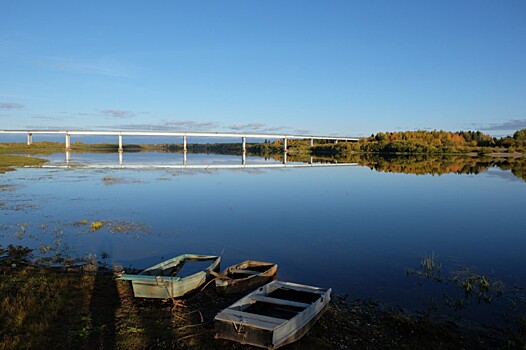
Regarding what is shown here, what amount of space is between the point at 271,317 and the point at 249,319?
51cm

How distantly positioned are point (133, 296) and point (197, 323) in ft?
8.23

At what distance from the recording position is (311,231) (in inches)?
741

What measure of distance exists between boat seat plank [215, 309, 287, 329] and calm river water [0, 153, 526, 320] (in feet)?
14.1

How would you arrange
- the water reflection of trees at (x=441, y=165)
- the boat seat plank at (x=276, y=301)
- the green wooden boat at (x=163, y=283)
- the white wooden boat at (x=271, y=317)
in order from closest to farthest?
the white wooden boat at (x=271, y=317)
the boat seat plank at (x=276, y=301)
the green wooden boat at (x=163, y=283)
the water reflection of trees at (x=441, y=165)

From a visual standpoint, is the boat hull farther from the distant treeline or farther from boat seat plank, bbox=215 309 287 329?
the distant treeline

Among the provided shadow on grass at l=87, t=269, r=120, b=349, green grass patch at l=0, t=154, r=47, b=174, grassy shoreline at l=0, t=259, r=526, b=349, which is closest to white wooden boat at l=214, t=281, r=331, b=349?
grassy shoreline at l=0, t=259, r=526, b=349

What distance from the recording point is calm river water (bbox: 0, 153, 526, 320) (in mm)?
12664

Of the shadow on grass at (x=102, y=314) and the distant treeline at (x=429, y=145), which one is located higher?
the distant treeline at (x=429, y=145)

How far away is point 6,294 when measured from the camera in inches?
368

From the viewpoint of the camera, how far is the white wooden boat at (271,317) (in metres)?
7.14

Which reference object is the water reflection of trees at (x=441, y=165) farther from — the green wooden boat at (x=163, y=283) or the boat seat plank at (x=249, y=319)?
the boat seat plank at (x=249, y=319)

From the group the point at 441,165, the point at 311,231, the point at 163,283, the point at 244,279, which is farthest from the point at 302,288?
the point at 441,165

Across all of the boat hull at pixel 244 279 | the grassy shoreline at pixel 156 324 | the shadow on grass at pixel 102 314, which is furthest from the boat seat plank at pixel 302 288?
the shadow on grass at pixel 102 314

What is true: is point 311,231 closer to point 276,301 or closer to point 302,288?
point 302,288
